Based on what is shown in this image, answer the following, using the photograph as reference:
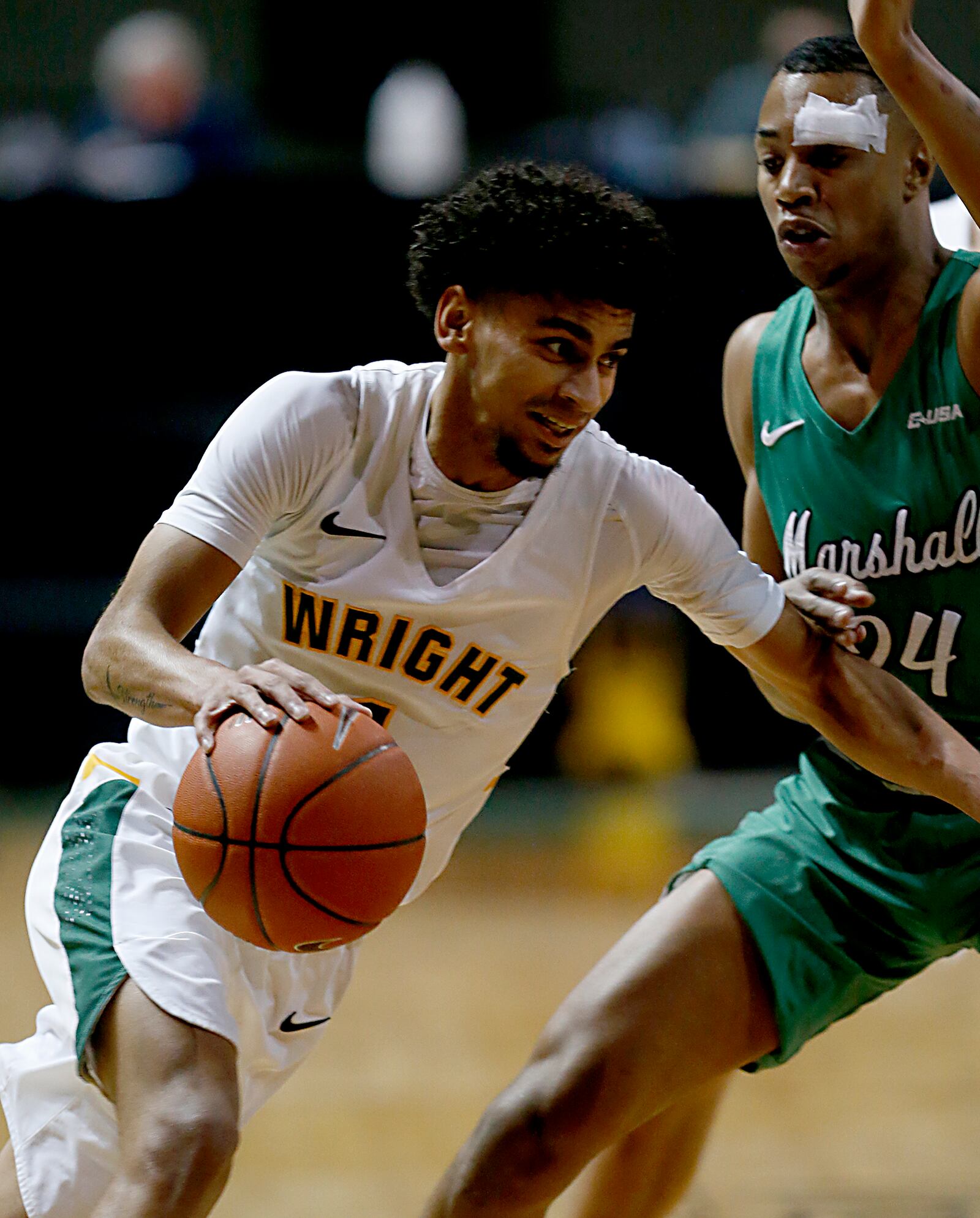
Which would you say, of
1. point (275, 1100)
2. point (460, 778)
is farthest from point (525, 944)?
point (460, 778)

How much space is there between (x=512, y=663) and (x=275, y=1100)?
2494 millimetres

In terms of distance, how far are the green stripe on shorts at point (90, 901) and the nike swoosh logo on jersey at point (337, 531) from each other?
588 mm

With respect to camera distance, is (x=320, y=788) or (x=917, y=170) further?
(x=917, y=170)

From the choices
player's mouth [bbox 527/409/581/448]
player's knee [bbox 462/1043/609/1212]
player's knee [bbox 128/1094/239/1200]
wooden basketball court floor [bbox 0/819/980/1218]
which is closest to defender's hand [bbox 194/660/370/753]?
player's knee [bbox 128/1094/239/1200]

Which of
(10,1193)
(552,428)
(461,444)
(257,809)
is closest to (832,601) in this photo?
(552,428)

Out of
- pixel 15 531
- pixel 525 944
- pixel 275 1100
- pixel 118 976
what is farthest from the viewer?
pixel 15 531

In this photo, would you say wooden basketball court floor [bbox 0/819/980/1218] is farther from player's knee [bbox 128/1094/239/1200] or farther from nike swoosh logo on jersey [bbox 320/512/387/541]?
nike swoosh logo on jersey [bbox 320/512/387/541]

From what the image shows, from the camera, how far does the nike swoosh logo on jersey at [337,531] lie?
2889 millimetres

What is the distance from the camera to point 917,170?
3135 mm

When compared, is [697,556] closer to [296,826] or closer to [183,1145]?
[296,826]

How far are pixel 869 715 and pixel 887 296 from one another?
83cm

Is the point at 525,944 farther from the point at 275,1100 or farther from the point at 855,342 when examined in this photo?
the point at 855,342

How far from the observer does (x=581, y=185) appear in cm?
297

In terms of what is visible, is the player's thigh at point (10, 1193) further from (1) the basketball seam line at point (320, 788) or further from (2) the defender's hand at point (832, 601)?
(2) the defender's hand at point (832, 601)
